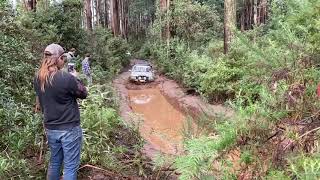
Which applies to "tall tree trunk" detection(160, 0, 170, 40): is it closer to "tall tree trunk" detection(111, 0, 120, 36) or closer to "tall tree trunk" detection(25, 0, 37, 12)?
"tall tree trunk" detection(111, 0, 120, 36)

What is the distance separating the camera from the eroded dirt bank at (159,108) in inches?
442

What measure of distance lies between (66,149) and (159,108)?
1293cm

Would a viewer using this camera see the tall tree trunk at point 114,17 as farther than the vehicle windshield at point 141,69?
Yes

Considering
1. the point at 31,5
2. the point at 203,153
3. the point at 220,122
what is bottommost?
the point at 203,153

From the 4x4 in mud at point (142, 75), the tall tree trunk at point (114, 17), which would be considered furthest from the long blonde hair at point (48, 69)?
the tall tree trunk at point (114, 17)

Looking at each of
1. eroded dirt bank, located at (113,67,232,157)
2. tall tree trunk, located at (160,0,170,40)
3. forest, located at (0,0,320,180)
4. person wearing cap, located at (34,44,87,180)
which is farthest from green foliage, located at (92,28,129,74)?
person wearing cap, located at (34,44,87,180)

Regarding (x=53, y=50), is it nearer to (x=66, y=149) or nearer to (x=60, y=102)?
(x=60, y=102)

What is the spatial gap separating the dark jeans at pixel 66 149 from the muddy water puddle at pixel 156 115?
478 centimetres

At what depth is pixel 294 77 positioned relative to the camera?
4688 millimetres

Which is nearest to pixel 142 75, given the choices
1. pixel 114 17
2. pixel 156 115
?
pixel 156 115

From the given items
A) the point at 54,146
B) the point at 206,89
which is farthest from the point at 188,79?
the point at 54,146

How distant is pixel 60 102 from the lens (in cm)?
515

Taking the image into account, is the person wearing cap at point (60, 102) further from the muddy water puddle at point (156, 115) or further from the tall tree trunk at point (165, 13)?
the tall tree trunk at point (165, 13)

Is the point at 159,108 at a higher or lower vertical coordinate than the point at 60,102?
lower
